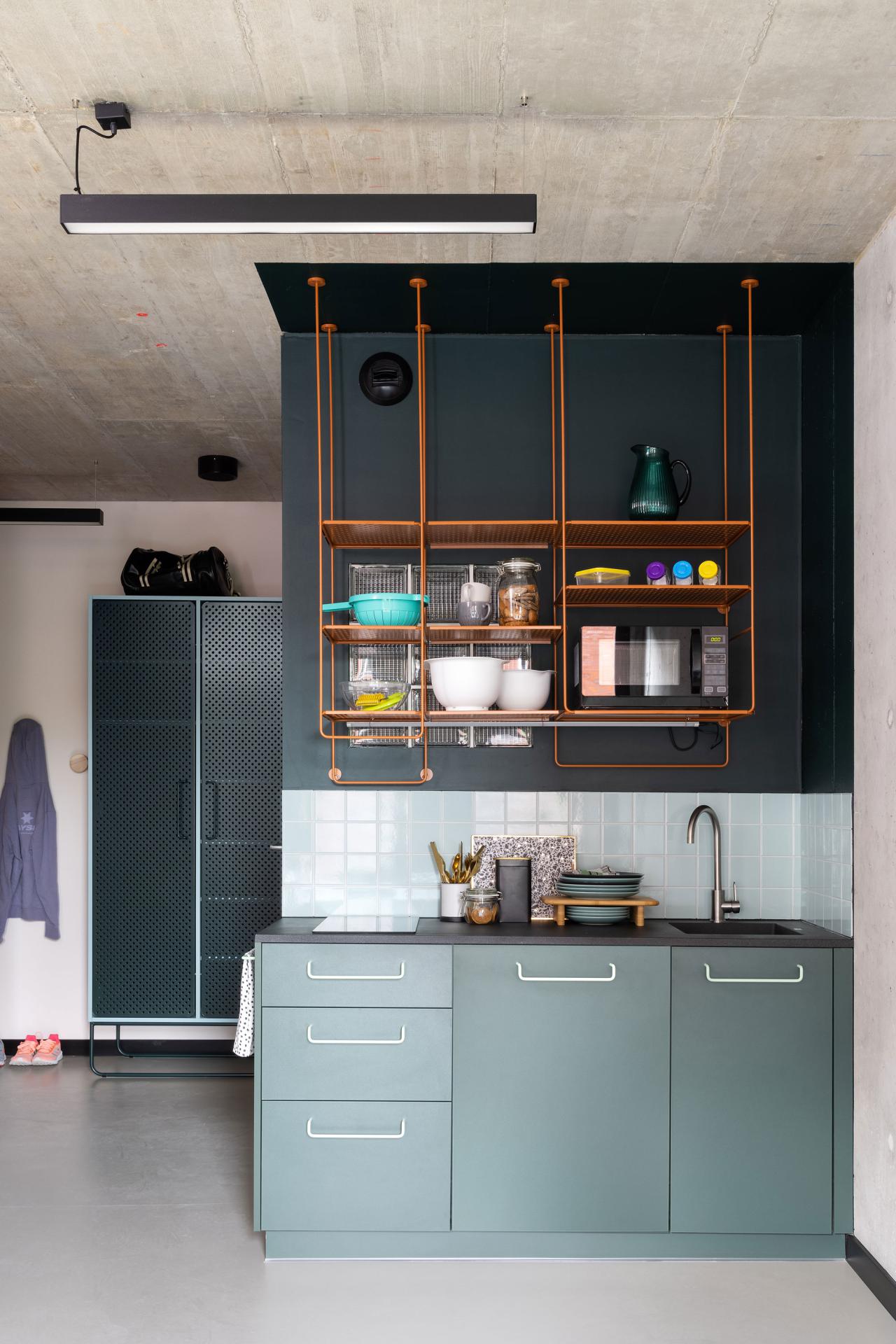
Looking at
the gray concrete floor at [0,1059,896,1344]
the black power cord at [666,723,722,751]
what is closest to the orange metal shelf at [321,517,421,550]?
the black power cord at [666,723,722,751]

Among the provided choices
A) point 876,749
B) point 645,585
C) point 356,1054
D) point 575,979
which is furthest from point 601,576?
point 356,1054

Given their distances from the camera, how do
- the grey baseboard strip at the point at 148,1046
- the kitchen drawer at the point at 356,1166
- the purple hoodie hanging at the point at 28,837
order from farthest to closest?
the purple hoodie hanging at the point at 28,837, the grey baseboard strip at the point at 148,1046, the kitchen drawer at the point at 356,1166

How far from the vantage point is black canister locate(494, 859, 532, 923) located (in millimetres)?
3328

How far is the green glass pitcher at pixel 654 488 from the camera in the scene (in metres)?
3.31

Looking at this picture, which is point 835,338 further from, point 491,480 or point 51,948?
point 51,948

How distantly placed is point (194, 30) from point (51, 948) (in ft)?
14.9

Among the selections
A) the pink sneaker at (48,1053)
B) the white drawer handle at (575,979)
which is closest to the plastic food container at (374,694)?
the white drawer handle at (575,979)

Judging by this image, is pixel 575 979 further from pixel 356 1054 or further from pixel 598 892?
pixel 356 1054

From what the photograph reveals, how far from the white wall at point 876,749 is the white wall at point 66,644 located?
341cm

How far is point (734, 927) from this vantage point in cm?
338

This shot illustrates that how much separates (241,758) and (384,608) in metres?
2.02

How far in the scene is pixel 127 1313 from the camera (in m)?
2.73

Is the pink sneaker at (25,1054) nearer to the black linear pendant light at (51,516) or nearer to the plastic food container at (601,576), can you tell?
the black linear pendant light at (51,516)

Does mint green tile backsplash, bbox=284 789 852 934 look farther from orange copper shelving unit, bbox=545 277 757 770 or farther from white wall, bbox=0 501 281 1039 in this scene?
white wall, bbox=0 501 281 1039
